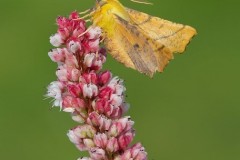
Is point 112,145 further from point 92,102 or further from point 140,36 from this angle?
point 140,36

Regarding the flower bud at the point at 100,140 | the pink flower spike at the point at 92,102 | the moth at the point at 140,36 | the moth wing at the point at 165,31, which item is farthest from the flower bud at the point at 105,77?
the moth wing at the point at 165,31

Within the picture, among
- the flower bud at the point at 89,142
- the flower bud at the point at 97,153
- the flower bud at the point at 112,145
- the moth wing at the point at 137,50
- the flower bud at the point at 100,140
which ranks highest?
the moth wing at the point at 137,50

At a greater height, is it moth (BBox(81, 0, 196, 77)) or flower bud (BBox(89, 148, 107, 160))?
moth (BBox(81, 0, 196, 77))

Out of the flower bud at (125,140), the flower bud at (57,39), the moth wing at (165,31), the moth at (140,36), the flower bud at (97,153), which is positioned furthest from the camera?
the moth wing at (165,31)

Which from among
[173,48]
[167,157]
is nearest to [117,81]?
[173,48]

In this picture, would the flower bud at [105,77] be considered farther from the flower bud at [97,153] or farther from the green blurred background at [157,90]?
the green blurred background at [157,90]

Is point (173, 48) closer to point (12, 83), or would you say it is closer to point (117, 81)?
point (117, 81)

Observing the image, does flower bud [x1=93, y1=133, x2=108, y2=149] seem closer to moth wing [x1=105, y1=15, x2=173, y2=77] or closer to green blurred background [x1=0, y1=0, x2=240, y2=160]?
moth wing [x1=105, y1=15, x2=173, y2=77]

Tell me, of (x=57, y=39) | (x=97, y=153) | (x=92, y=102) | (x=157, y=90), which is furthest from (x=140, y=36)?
(x=157, y=90)

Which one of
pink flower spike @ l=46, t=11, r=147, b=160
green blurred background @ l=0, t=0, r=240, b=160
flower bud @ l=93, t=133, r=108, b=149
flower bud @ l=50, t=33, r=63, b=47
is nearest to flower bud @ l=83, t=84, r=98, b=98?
pink flower spike @ l=46, t=11, r=147, b=160
